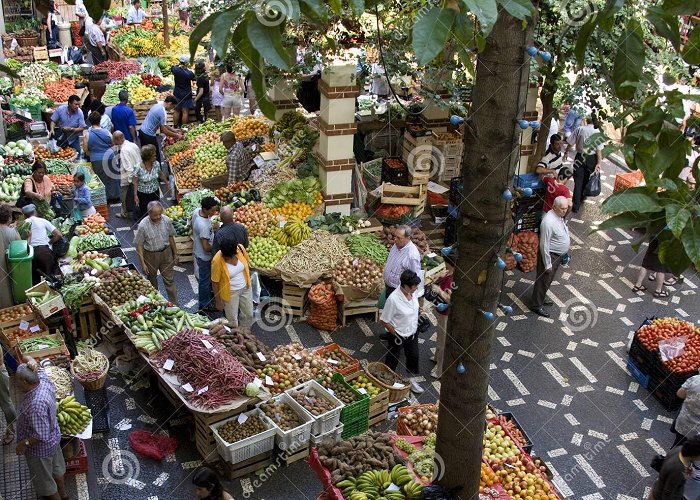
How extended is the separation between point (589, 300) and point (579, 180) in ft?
9.28

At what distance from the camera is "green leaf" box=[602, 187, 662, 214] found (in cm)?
221

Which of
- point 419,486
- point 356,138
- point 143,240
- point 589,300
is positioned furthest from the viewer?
point 356,138

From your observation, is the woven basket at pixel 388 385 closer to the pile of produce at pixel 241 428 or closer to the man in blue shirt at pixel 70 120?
the pile of produce at pixel 241 428

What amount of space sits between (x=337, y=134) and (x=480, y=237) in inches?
258

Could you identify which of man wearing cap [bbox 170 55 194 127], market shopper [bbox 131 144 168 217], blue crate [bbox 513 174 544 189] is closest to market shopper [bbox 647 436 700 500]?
blue crate [bbox 513 174 544 189]

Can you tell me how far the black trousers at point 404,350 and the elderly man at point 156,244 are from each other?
2.83m

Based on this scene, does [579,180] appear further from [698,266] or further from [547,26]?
[698,266]

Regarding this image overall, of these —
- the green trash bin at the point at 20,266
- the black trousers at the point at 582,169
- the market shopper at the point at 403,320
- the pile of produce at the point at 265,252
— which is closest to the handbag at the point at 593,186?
the black trousers at the point at 582,169

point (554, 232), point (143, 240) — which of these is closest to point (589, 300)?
point (554, 232)

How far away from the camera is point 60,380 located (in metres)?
6.95

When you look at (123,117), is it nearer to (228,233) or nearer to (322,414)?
(228,233)

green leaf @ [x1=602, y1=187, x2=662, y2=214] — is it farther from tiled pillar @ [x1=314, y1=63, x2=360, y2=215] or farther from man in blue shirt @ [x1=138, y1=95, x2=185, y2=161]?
man in blue shirt @ [x1=138, y1=95, x2=185, y2=161]

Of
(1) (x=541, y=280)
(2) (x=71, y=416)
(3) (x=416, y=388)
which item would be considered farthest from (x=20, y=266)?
(1) (x=541, y=280)

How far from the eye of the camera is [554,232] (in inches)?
362
